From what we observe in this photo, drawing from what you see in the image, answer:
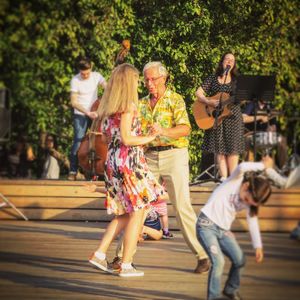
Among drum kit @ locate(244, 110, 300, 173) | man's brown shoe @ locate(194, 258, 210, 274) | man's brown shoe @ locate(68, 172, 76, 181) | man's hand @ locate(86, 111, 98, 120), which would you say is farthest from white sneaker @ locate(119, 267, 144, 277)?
man's brown shoe @ locate(68, 172, 76, 181)

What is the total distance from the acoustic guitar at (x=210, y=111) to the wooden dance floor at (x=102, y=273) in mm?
756

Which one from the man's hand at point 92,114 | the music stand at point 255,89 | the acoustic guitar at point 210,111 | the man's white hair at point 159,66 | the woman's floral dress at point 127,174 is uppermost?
the music stand at point 255,89

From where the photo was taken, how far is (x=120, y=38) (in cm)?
530

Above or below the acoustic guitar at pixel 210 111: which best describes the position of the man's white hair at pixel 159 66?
above

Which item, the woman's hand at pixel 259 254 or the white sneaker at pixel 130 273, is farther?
the white sneaker at pixel 130 273

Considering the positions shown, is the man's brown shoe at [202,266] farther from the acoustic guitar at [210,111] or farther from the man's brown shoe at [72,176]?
the man's brown shoe at [72,176]

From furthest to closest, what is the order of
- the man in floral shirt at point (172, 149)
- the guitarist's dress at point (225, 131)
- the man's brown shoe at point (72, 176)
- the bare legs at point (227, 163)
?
the man's brown shoe at point (72, 176)
the man in floral shirt at point (172, 149)
the bare legs at point (227, 163)
the guitarist's dress at point (225, 131)

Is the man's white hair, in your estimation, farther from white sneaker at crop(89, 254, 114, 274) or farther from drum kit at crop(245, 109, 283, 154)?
drum kit at crop(245, 109, 283, 154)

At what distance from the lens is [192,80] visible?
575cm

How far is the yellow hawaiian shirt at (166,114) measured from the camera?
19.4ft

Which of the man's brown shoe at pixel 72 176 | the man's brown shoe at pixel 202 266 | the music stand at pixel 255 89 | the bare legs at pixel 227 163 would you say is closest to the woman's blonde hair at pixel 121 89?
the bare legs at pixel 227 163

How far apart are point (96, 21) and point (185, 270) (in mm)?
1943

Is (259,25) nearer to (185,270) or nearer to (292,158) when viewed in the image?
(292,158)

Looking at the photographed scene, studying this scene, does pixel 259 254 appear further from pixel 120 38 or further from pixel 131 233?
pixel 131 233
